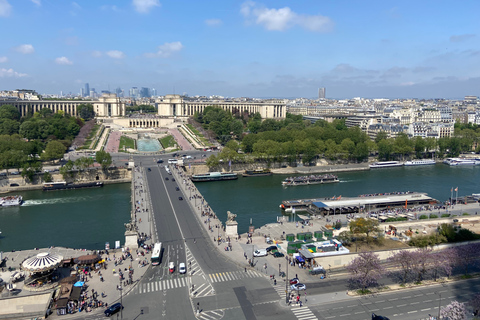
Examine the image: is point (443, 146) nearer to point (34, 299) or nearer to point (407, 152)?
point (407, 152)

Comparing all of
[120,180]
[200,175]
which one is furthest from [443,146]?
[120,180]

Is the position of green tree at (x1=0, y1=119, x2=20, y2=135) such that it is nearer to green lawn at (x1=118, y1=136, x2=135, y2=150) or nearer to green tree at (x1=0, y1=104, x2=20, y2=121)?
green tree at (x1=0, y1=104, x2=20, y2=121)

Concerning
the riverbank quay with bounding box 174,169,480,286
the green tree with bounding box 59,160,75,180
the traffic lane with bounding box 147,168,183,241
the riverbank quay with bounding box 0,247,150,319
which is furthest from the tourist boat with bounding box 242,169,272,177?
the riverbank quay with bounding box 0,247,150,319

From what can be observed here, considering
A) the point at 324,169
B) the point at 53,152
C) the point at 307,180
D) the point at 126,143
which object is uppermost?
the point at 53,152

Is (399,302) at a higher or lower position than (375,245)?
lower

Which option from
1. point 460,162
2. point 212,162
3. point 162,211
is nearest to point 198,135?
point 212,162

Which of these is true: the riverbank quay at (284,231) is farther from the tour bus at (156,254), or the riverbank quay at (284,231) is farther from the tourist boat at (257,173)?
the tourist boat at (257,173)

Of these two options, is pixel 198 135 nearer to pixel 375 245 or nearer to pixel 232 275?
pixel 375 245
